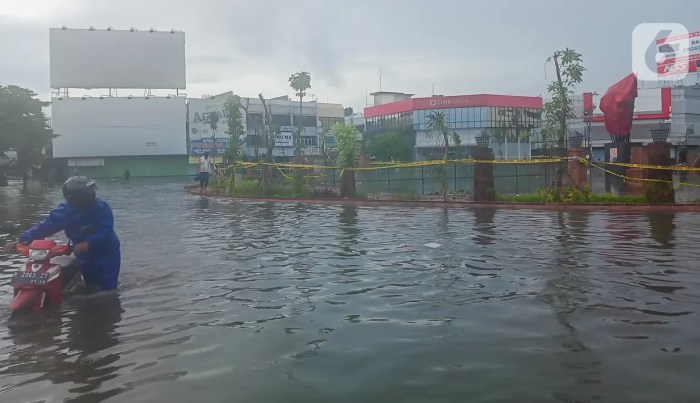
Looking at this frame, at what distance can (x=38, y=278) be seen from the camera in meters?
6.27

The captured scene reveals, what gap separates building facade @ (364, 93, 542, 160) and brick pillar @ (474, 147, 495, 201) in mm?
43889

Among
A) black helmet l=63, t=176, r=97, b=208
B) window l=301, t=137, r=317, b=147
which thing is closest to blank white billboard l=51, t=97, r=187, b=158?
window l=301, t=137, r=317, b=147

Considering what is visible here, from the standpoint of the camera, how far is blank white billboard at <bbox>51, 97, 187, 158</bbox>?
66688 mm

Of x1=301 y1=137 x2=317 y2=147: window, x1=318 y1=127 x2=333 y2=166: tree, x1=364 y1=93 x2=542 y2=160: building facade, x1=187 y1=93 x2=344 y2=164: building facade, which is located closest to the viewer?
x1=318 y1=127 x2=333 y2=166: tree

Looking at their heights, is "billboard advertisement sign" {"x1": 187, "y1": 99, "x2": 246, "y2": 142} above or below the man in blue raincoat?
above

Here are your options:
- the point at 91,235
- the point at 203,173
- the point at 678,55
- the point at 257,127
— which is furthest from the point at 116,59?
the point at 91,235

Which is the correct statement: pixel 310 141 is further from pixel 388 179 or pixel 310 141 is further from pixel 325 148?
pixel 388 179

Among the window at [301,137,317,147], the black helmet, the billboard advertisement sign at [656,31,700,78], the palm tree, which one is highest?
the billboard advertisement sign at [656,31,700,78]

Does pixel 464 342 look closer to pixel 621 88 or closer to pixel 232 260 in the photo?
pixel 232 260

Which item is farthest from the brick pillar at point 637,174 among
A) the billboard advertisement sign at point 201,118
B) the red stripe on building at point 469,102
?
the billboard advertisement sign at point 201,118

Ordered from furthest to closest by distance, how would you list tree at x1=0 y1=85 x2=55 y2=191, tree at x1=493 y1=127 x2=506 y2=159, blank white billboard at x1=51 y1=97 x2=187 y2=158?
blank white billboard at x1=51 y1=97 x2=187 y2=158 < tree at x1=493 y1=127 x2=506 y2=159 < tree at x1=0 y1=85 x2=55 y2=191

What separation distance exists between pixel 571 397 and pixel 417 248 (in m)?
6.45

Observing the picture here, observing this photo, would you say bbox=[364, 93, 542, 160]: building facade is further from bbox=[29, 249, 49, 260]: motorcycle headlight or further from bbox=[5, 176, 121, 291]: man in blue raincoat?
bbox=[29, 249, 49, 260]: motorcycle headlight

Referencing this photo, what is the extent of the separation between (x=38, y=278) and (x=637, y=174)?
696 inches
